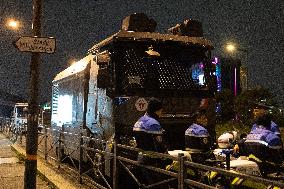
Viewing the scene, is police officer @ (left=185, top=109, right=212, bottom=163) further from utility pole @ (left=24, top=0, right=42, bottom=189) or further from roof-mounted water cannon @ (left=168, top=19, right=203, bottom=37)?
roof-mounted water cannon @ (left=168, top=19, right=203, bottom=37)

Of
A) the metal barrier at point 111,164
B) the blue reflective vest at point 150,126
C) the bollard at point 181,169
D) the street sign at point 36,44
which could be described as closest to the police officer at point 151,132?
the blue reflective vest at point 150,126

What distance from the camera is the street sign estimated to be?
7543 millimetres

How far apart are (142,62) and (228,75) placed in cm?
6313

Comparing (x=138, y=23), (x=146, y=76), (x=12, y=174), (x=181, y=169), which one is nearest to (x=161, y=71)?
(x=146, y=76)

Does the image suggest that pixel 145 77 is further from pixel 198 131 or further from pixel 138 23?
pixel 198 131

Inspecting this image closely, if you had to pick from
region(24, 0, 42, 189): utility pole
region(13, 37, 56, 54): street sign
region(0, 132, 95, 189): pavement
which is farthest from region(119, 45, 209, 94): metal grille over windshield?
region(0, 132, 95, 189): pavement

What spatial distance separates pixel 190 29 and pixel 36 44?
12.4ft

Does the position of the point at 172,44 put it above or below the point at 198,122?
above

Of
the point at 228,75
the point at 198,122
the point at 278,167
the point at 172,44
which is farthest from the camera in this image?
the point at 228,75

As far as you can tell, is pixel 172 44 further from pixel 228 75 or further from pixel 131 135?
pixel 228 75

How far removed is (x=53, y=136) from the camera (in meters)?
13.5

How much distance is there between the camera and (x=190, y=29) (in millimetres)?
9664

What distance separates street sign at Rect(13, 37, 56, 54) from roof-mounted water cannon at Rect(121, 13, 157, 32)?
2.02m

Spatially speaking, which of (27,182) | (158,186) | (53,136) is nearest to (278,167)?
(158,186)
